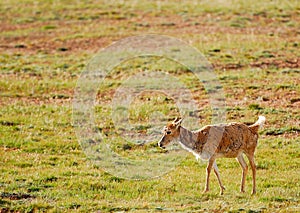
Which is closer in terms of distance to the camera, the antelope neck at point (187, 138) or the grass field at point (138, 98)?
the grass field at point (138, 98)

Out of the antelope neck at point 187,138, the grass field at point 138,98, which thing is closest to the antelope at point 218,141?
the antelope neck at point 187,138

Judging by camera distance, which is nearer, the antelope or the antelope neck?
the antelope

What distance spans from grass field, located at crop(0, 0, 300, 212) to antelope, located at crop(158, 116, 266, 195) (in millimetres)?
695

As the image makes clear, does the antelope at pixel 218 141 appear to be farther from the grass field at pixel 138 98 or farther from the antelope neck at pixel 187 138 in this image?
the grass field at pixel 138 98

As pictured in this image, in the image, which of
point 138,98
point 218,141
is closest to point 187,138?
point 218,141

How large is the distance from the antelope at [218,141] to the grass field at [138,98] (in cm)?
70

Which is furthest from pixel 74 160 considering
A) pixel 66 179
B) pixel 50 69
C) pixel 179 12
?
pixel 179 12

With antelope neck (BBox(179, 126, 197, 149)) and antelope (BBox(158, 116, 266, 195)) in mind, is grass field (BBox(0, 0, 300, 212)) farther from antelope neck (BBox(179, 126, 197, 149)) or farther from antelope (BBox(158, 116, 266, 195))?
antelope neck (BBox(179, 126, 197, 149))

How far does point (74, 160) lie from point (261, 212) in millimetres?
6292

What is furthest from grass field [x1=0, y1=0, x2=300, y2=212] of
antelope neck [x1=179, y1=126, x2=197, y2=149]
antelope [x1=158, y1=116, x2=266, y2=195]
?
antelope neck [x1=179, y1=126, x2=197, y2=149]

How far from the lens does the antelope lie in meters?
14.4

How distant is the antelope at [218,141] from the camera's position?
47.4 feet

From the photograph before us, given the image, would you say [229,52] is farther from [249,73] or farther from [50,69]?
[50,69]

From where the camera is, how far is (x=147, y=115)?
22125mm
